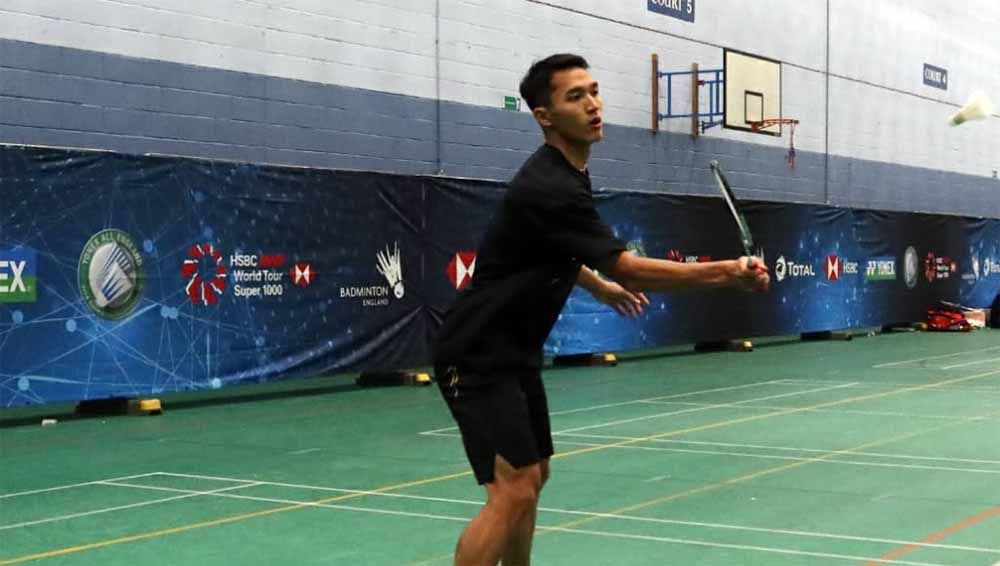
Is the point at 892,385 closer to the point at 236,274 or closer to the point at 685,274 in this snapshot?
the point at 236,274

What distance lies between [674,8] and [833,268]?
5715 mm

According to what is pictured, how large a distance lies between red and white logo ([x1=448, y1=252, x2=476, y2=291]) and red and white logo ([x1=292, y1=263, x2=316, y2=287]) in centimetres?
242

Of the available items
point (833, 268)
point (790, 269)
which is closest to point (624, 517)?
point (790, 269)

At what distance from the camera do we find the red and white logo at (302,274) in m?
15.4

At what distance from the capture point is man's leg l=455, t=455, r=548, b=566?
4617mm

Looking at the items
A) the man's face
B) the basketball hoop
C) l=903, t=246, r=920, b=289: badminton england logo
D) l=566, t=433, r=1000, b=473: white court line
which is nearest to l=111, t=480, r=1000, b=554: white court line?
l=566, t=433, r=1000, b=473: white court line

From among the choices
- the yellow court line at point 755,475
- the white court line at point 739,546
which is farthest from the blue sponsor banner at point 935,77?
the white court line at point 739,546

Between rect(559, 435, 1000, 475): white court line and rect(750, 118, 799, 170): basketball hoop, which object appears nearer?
rect(559, 435, 1000, 475): white court line

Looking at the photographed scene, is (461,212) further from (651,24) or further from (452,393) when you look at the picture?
(452,393)

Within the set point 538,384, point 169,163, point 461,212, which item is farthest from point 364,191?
point 538,384

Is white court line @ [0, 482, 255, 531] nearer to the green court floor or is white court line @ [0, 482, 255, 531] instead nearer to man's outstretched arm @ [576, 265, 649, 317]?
the green court floor

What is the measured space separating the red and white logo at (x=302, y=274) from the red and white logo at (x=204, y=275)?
1048mm

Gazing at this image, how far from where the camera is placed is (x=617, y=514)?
26.8ft

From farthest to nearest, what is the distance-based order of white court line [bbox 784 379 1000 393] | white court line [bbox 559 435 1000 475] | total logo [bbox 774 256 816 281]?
total logo [bbox 774 256 816 281], white court line [bbox 784 379 1000 393], white court line [bbox 559 435 1000 475]
